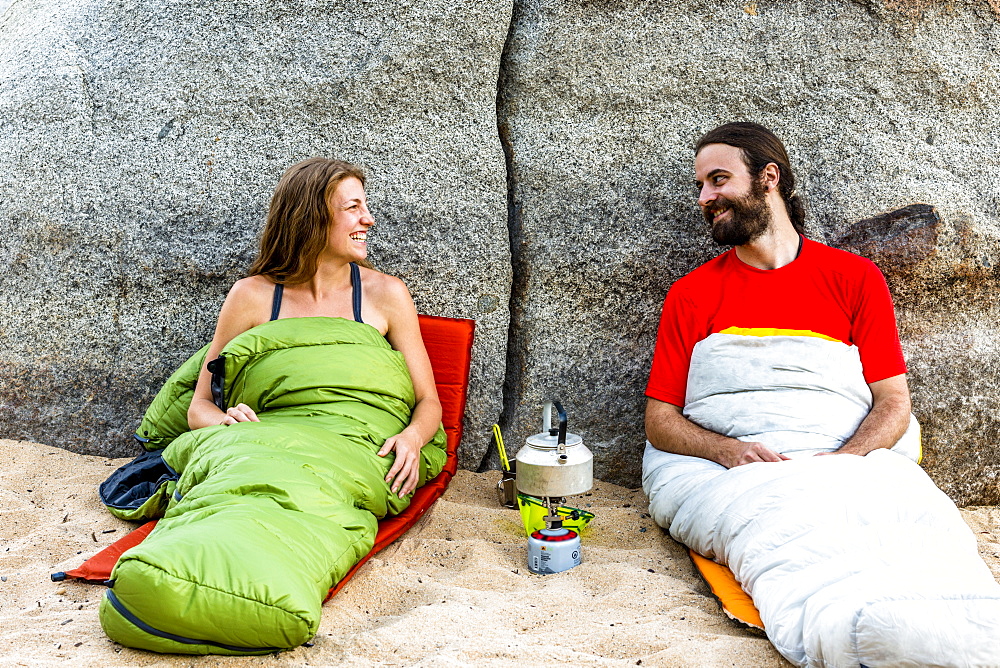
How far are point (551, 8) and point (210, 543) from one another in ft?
7.61

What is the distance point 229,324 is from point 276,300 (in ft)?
0.53

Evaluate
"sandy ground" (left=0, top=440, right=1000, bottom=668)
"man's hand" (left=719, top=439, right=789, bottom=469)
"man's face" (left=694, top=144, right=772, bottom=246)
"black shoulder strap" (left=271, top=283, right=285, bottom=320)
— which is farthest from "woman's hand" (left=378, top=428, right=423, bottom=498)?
"man's face" (left=694, top=144, right=772, bottom=246)

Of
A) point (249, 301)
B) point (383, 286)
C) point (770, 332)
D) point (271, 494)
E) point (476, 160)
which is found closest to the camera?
point (271, 494)

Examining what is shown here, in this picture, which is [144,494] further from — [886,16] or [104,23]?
[886,16]

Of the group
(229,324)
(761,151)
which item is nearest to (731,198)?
(761,151)

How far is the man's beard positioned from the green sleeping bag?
3.65ft

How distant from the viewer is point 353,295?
2.77m

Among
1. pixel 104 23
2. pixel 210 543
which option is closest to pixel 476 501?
pixel 210 543

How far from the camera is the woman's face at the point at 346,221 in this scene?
8.89 feet

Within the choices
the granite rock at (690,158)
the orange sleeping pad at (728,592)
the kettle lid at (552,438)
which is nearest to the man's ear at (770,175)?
the granite rock at (690,158)

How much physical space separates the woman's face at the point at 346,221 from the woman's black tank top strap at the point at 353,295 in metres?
0.09

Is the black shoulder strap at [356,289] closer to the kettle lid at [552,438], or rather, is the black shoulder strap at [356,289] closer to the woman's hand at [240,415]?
the woman's hand at [240,415]

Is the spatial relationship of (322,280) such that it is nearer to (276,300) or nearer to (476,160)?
(276,300)

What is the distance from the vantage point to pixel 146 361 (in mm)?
3062
